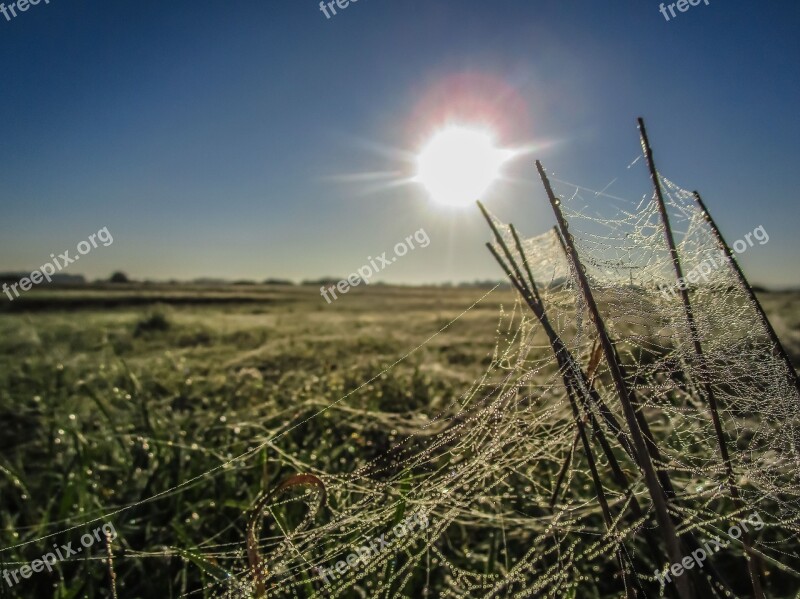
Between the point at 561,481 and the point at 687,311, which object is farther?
the point at 561,481

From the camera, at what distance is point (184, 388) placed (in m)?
4.79

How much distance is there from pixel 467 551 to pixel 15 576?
6.49 ft

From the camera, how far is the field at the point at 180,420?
2297mm

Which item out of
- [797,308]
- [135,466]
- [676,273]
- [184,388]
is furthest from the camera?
[797,308]

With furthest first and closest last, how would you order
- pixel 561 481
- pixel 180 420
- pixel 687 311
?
1. pixel 180 420
2. pixel 561 481
3. pixel 687 311

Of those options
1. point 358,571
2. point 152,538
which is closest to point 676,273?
point 358,571

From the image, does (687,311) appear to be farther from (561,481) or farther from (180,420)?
(180,420)

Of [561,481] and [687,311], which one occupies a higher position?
[687,311]

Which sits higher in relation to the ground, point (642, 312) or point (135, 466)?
point (135, 466)

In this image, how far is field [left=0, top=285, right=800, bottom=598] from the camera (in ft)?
7.54

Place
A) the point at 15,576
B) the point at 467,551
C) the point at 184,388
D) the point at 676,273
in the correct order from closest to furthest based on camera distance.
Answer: the point at 676,273
the point at 15,576
the point at 467,551
the point at 184,388

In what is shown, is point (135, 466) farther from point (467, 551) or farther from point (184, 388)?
point (467, 551)

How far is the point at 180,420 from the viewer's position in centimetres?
368

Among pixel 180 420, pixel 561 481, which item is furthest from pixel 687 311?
pixel 180 420
